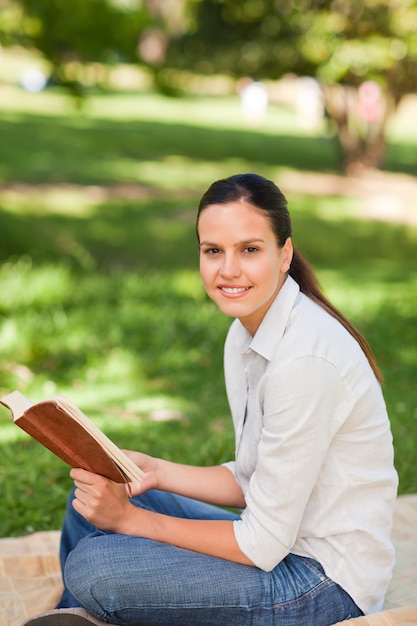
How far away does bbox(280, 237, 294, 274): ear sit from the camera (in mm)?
2584

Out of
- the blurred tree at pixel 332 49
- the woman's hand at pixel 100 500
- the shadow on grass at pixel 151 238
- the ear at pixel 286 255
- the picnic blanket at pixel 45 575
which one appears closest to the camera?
the woman's hand at pixel 100 500

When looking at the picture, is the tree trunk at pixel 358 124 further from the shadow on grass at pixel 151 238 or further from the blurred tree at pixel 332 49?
the shadow on grass at pixel 151 238

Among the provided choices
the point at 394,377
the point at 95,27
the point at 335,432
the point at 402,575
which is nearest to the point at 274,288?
the point at 335,432

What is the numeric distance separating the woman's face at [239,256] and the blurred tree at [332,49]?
10986mm

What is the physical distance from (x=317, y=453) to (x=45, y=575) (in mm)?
1367

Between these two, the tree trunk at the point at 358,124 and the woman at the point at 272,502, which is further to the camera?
the tree trunk at the point at 358,124

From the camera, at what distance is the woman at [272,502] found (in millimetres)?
2387

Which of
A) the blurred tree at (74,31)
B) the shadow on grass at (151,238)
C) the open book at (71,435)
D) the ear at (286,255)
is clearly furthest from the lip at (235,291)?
the shadow on grass at (151,238)

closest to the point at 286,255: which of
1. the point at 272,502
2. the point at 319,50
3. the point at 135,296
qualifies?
the point at 272,502

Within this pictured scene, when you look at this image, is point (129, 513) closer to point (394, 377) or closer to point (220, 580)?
point (220, 580)

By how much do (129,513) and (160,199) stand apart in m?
10.9

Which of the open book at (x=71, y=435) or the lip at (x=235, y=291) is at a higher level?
the lip at (x=235, y=291)

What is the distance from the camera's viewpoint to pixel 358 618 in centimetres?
249

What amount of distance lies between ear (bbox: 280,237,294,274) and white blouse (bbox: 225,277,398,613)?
40mm
